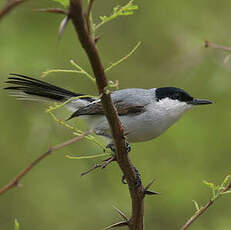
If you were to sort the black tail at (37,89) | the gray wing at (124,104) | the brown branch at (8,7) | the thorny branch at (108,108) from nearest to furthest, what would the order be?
the brown branch at (8,7)
the thorny branch at (108,108)
the black tail at (37,89)
the gray wing at (124,104)

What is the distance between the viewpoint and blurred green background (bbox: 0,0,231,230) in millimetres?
4016

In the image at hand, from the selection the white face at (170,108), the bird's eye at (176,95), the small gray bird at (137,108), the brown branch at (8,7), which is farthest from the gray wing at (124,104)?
the brown branch at (8,7)

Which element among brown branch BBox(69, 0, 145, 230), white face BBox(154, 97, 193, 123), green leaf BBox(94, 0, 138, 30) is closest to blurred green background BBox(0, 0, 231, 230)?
white face BBox(154, 97, 193, 123)

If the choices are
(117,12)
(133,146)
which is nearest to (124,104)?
(133,146)

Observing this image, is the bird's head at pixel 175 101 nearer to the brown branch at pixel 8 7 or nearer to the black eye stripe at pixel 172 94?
the black eye stripe at pixel 172 94

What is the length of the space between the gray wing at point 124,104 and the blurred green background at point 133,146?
1.14 feet

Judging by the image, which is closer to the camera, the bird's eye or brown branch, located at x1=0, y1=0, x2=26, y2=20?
brown branch, located at x1=0, y1=0, x2=26, y2=20

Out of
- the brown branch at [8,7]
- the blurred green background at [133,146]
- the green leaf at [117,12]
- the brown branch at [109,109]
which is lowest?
the blurred green background at [133,146]

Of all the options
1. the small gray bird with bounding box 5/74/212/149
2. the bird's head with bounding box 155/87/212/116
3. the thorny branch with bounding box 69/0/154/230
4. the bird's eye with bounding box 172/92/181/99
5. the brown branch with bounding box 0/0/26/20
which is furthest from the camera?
the bird's eye with bounding box 172/92/181/99

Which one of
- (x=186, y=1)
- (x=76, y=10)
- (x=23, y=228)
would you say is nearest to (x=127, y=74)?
(x=186, y=1)

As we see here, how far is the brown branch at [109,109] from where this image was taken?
1.02 metres

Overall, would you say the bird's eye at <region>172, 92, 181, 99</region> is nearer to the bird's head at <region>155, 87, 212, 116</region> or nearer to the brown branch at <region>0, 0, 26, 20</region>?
the bird's head at <region>155, 87, 212, 116</region>

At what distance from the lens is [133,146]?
444 centimetres

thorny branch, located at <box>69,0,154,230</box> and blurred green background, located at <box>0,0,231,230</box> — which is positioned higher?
thorny branch, located at <box>69,0,154,230</box>
